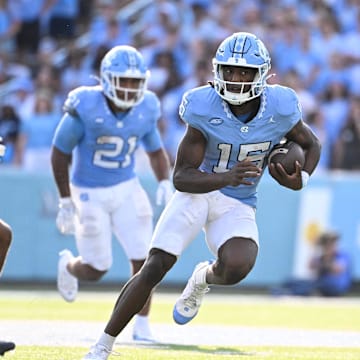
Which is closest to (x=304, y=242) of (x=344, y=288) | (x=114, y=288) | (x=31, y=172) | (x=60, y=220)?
(x=344, y=288)

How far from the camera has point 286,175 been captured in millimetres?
5965

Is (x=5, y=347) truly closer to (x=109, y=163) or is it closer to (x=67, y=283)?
(x=109, y=163)

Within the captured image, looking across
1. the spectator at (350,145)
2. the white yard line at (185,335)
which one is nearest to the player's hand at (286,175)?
the white yard line at (185,335)

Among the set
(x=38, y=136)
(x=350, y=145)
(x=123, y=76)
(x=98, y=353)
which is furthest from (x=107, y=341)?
(x=350, y=145)

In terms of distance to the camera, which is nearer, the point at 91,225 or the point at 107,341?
the point at 107,341

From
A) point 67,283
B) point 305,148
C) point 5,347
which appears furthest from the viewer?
point 67,283

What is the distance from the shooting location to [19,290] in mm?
11859

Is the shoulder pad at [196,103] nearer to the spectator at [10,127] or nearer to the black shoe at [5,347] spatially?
the black shoe at [5,347]

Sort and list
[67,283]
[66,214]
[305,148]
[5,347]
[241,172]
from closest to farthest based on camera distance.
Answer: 1. [241,172]
2. [5,347]
3. [305,148]
4. [66,214]
5. [67,283]

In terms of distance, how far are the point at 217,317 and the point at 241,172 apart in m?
4.18

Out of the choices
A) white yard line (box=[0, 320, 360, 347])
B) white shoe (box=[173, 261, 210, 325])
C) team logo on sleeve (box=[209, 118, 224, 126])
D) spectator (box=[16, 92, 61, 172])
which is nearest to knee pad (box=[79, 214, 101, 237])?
white yard line (box=[0, 320, 360, 347])

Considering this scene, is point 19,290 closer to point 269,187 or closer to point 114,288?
point 114,288

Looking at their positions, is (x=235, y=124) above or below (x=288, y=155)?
above

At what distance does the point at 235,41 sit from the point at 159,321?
12.3 ft
